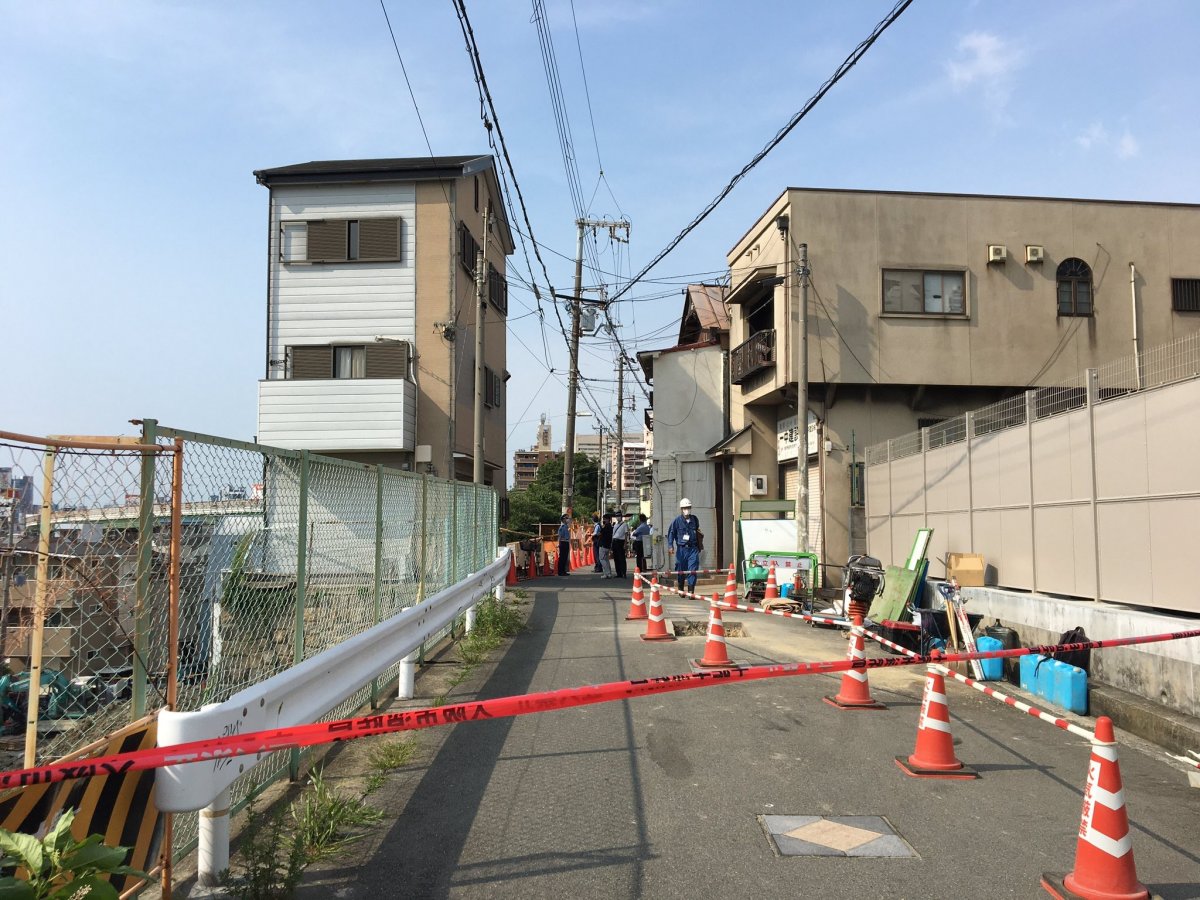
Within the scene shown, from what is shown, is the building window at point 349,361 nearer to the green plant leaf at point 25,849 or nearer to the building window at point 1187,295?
the building window at point 1187,295

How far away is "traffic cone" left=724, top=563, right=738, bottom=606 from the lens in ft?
42.0

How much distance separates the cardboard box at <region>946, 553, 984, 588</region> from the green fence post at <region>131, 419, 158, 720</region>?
1175cm

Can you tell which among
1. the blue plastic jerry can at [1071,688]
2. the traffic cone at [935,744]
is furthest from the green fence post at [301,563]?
the blue plastic jerry can at [1071,688]

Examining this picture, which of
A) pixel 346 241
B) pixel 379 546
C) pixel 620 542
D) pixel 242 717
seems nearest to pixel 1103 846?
pixel 242 717

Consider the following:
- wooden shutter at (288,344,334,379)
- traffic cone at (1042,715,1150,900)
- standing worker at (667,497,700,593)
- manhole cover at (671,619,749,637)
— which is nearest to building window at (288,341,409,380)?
wooden shutter at (288,344,334,379)

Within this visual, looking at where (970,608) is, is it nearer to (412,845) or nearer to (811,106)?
(811,106)

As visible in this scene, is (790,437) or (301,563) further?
(790,437)

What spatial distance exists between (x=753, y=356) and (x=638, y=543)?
568cm

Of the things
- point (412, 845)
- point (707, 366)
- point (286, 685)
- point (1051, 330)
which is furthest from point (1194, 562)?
point (707, 366)

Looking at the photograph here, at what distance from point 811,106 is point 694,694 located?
7.58 meters

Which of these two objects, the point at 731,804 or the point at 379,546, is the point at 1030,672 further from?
the point at 379,546

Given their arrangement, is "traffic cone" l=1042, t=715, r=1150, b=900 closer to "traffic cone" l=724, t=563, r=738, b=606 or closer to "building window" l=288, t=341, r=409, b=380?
"traffic cone" l=724, t=563, r=738, b=606

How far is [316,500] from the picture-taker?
6.41 metres

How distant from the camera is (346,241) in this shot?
23.9m
